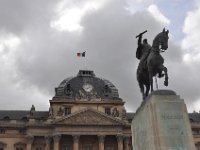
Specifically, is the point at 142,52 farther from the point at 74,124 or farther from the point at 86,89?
the point at 86,89

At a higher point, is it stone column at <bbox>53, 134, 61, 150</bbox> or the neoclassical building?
the neoclassical building

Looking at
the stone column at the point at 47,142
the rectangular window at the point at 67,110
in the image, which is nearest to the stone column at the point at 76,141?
the stone column at the point at 47,142

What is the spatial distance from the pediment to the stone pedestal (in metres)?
53.2

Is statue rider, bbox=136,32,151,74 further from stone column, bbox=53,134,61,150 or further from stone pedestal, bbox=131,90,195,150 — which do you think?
stone column, bbox=53,134,61,150

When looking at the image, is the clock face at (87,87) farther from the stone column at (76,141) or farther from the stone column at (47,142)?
the stone column at (47,142)

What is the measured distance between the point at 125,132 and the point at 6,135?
962 inches

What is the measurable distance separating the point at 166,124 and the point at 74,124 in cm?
5461

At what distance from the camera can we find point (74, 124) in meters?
66.6

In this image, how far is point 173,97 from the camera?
45.3 ft

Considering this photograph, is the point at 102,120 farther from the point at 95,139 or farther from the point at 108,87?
the point at 108,87

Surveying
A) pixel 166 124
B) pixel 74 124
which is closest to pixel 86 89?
pixel 74 124

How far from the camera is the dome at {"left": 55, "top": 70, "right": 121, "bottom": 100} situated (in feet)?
236

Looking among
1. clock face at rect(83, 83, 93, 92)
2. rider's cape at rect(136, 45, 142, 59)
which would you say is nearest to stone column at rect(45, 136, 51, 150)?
clock face at rect(83, 83, 93, 92)

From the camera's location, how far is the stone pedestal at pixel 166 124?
1284 centimetres
